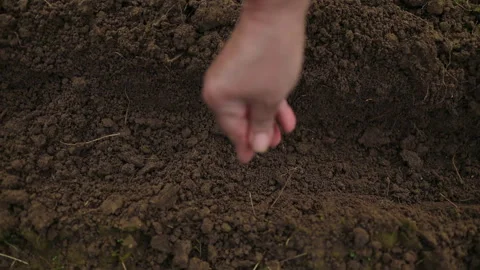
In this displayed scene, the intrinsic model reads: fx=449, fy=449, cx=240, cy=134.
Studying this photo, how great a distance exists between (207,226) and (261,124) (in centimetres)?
63

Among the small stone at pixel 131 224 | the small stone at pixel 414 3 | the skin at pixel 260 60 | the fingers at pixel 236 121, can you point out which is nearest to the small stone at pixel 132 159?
the small stone at pixel 131 224

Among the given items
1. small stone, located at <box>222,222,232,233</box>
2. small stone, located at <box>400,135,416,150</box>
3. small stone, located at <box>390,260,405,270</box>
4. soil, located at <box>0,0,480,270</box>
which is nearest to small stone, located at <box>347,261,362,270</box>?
soil, located at <box>0,0,480,270</box>

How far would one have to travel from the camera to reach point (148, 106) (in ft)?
6.47

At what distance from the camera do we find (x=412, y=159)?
2041 mm

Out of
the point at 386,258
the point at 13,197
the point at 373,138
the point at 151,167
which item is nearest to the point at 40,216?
the point at 13,197

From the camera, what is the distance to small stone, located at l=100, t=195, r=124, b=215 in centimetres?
172

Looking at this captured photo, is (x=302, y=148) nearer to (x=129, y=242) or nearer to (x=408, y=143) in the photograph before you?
(x=408, y=143)

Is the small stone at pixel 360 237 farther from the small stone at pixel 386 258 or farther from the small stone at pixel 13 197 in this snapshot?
the small stone at pixel 13 197

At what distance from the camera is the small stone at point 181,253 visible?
170 cm

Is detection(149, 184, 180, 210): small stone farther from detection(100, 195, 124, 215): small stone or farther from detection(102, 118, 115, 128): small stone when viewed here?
detection(102, 118, 115, 128): small stone

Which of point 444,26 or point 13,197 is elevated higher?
point 444,26

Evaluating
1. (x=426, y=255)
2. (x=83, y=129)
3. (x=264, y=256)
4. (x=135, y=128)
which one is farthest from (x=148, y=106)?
(x=426, y=255)

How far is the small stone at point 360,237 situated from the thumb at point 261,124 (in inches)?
26.4

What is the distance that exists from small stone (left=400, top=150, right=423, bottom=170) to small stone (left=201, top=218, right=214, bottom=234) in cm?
95
